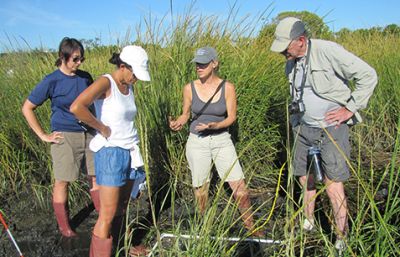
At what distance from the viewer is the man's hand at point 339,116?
9.41 feet

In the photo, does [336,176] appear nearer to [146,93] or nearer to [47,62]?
[146,93]

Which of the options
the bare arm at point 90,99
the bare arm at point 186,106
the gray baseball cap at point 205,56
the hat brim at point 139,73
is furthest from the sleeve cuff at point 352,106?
the bare arm at point 90,99

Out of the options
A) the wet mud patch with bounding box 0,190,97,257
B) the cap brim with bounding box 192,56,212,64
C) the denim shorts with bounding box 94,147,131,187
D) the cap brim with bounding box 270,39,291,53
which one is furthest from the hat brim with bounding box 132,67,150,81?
the wet mud patch with bounding box 0,190,97,257

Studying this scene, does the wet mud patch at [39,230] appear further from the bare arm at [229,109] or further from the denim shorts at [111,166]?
the bare arm at [229,109]

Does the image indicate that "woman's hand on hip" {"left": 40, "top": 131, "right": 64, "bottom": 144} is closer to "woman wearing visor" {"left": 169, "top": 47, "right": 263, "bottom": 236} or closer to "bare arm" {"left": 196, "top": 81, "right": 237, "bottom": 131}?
"woman wearing visor" {"left": 169, "top": 47, "right": 263, "bottom": 236}

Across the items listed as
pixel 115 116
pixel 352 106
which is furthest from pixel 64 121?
pixel 352 106

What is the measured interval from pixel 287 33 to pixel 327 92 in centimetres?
52

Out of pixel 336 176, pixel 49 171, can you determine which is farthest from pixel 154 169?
pixel 336 176

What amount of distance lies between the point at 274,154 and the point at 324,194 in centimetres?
78

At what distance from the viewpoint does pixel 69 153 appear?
11.4 ft

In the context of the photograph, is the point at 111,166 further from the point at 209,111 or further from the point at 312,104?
the point at 312,104

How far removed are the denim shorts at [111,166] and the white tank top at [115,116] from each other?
4 cm

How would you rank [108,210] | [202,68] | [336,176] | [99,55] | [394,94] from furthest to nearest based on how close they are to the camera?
1. [99,55]
2. [394,94]
3. [202,68]
4. [336,176]
5. [108,210]

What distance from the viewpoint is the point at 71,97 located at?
3373mm
